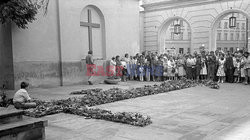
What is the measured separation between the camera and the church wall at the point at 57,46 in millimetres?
11938

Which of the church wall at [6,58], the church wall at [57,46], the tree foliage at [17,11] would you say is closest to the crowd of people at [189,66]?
the church wall at [57,46]

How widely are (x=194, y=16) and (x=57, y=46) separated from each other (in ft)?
42.4

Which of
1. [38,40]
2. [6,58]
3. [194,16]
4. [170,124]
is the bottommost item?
[170,124]

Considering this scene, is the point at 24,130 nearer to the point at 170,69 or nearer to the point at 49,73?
the point at 49,73

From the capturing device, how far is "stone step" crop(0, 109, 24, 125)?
4188 millimetres

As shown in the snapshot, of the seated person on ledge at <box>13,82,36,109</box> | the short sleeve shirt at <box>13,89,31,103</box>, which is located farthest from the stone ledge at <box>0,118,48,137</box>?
the short sleeve shirt at <box>13,89,31,103</box>

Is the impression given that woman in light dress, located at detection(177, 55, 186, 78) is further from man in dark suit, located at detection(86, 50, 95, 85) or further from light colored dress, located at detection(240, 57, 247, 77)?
man in dark suit, located at detection(86, 50, 95, 85)

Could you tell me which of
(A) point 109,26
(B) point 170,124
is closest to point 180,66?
(A) point 109,26

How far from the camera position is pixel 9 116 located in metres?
4.27

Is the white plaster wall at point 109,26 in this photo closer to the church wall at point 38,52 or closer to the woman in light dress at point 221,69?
the church wall at point 38,52

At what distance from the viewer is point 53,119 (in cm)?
Result: 626

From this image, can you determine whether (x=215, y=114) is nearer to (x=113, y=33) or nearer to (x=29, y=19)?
(x=29, y=19)

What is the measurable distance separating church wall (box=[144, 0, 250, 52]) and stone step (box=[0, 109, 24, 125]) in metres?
18.4

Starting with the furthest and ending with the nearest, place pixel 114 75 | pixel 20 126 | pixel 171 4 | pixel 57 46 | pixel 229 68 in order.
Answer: pixel 171 4 < pixel 114 75 < pixel 229 68 < pixel 57 46 < pixel 20 126
